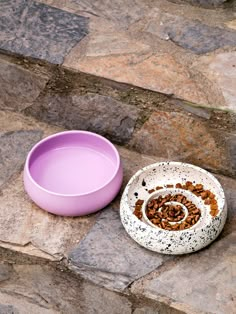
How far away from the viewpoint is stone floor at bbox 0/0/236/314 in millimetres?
1815

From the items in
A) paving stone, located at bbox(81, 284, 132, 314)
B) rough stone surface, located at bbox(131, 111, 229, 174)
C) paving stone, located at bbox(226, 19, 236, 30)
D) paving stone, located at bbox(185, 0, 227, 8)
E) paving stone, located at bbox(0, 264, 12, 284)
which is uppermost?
paving stone, located at bbox(185, 0, 227, 8)

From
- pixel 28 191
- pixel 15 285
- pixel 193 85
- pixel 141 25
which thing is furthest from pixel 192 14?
pixel 15 285

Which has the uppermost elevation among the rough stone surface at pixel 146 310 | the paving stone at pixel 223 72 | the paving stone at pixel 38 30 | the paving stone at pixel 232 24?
the paving stone at pixel 232 24

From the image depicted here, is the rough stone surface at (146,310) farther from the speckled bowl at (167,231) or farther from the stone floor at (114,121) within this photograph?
the speckled bowl at (167,231)

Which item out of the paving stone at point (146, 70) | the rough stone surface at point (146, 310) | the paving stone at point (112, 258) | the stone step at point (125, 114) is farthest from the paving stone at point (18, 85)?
the rough stone surface at point (146, 310)

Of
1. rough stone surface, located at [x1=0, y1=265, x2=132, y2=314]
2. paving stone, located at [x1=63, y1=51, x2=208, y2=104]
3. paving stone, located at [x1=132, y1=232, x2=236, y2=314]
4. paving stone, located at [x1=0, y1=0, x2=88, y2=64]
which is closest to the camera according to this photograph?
paving stone, located at [x1=132, y1=232, x2=236, y2=314]

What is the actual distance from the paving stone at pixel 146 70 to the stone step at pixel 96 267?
0.23 metres

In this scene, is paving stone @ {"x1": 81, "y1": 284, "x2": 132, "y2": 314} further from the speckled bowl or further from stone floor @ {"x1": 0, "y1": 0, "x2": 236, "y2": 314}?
the speckled bowl

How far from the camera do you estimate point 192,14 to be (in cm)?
218

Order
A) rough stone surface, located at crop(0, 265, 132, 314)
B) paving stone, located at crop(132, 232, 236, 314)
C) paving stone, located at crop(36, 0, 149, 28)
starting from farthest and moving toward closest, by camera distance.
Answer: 1. paving stone, located at crop(36, 0, 149, 28)
2. rough stone surface, located at crop(0, 265, 132, 314)
3. paving stone, located at crop(132, 232, 236, 314)

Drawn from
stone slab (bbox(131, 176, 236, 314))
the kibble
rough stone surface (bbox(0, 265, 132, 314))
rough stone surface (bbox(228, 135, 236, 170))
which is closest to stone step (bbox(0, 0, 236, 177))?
rough stone surface (bbox(228, 135, 236, 170))

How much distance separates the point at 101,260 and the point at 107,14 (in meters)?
0.73

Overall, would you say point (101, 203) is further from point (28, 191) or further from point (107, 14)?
point (107, 14)

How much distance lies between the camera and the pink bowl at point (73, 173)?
74.4 inches
